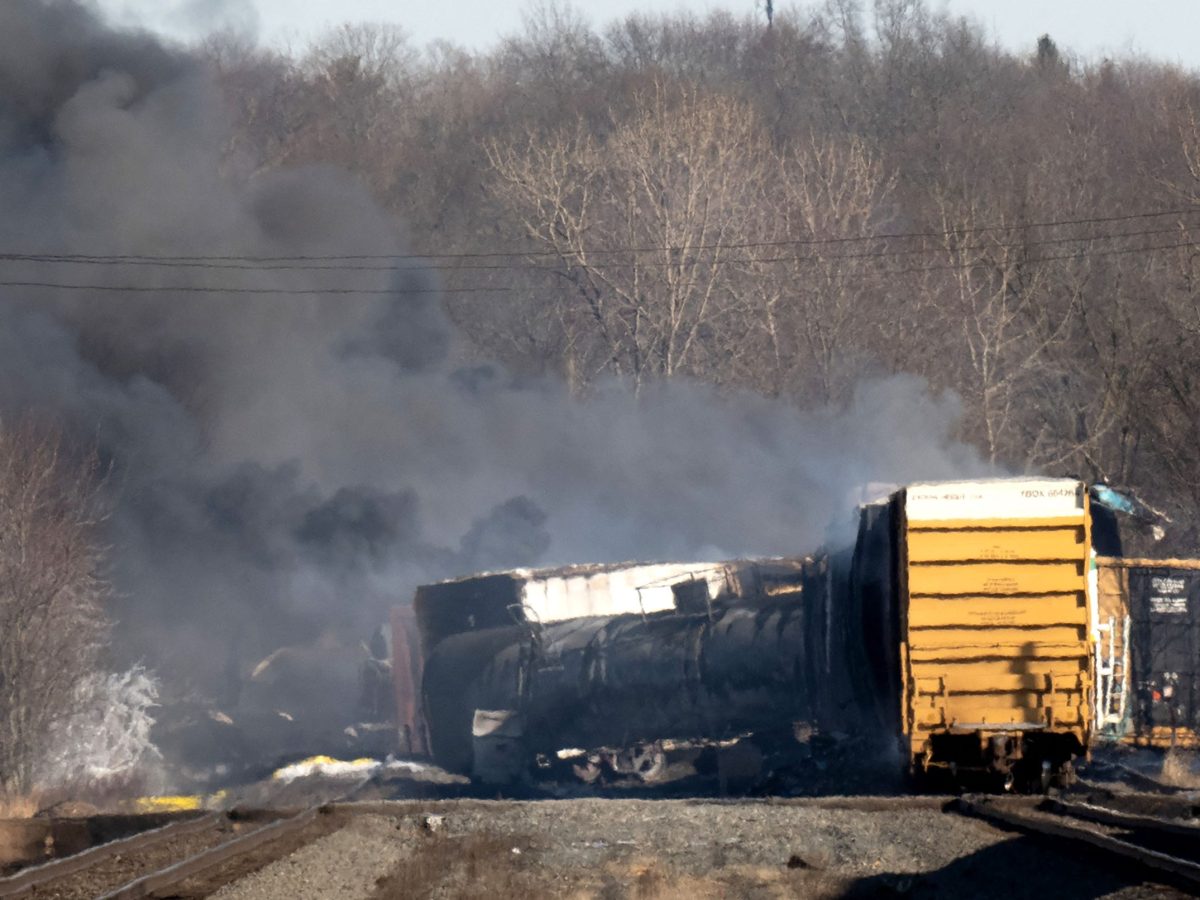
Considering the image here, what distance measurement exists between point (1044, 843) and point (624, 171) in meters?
41.1

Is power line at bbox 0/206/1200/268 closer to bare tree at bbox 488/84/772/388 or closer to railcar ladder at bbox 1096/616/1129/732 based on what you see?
bare tree at bbox 488/84/772/388

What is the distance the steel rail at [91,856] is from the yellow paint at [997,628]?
654 centimetres

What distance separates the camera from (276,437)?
41.4m

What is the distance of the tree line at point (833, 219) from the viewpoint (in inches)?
1633

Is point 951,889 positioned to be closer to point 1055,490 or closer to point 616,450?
point 1055,490

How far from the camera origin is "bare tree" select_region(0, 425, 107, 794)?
87.5ft

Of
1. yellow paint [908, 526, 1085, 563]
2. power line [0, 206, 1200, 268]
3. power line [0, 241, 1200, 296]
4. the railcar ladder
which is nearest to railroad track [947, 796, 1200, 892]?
yellow paint [908, 526, 1085, 563]

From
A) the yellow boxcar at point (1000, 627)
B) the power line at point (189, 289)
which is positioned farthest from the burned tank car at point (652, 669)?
the power line at point (189, 289)

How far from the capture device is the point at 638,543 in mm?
36625

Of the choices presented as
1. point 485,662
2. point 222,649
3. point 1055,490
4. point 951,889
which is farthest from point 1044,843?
point 222,649

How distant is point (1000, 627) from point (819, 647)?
5786mm

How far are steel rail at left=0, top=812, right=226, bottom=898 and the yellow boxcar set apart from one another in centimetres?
654

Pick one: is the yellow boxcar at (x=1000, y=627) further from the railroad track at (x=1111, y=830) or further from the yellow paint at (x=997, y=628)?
the railroad track at (x=1111, y=830)

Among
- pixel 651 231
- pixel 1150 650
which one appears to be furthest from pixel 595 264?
pixel 1150 650
